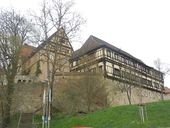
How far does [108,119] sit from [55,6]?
52.4ft

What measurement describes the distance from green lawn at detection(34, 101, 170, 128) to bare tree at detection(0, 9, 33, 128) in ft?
20.7

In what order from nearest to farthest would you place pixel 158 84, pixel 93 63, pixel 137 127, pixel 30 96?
pixel 137 127 → pixel 30 96 → pixel 93 63 → pixel 158 84

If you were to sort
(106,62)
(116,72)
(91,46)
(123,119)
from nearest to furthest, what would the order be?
(123,119), (106,62), (116,72), (91,46)

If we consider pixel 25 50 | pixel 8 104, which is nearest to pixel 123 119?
pixel 8 104

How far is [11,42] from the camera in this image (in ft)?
121

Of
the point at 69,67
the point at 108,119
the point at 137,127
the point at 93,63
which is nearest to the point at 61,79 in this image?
the point at 93,63

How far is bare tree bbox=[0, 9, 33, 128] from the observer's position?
119 ft

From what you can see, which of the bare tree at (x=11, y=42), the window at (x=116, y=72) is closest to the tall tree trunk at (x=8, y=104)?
the bare tree at (x=11, y=42)

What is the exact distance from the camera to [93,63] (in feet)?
171

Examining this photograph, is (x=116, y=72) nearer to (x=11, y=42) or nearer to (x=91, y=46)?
(x=91, y=46)

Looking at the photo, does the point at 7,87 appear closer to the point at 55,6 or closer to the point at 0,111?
the point at 0,111

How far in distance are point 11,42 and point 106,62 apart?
20.3m

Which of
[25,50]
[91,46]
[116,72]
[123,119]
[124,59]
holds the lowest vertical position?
[123,119]

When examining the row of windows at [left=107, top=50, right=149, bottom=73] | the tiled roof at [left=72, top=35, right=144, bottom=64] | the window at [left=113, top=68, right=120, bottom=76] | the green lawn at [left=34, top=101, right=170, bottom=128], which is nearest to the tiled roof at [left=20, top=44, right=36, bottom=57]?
the tiled roof at [left=72, top=35, right=144, bottom=64]
